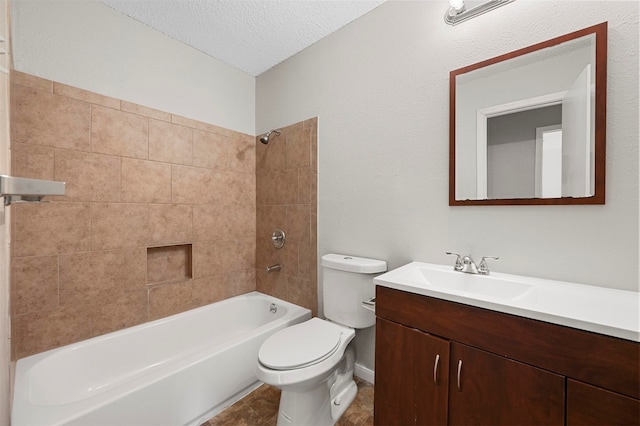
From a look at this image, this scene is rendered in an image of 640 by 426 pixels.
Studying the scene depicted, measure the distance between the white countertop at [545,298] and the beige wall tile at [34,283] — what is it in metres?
1.80

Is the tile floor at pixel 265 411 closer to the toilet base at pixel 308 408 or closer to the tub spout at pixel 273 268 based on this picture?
the toilet base at pixel 308 408

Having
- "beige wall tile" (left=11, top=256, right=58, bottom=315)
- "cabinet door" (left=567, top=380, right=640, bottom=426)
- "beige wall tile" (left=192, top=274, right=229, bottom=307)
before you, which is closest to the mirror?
"cabinet door" (left=567, top=380, right=640, bottom=426)

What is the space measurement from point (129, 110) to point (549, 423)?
8.41 feet

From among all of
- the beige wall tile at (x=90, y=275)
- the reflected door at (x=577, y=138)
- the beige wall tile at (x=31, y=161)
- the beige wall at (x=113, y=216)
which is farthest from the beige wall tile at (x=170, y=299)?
the reflected door at (x=577, y=138)

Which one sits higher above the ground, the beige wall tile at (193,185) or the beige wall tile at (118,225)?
the beige wall tile at (193,185)

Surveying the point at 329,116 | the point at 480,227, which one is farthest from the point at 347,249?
the point at 329,116

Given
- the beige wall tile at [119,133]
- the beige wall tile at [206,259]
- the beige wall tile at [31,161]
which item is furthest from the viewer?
the beige wall tile at [206,259]

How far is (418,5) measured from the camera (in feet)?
4.92

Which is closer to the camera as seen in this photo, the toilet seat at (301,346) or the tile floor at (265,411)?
the toilet seat at (301,346)

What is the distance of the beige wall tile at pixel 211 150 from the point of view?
2113 mm

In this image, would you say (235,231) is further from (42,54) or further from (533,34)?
(533,34)

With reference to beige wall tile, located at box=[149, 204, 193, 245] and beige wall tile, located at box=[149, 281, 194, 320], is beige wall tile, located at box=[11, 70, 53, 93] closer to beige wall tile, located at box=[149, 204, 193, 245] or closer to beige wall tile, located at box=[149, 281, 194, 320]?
beige wall tile, located at box=[149, 204, 193, 245]

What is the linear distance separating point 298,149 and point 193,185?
877 mm

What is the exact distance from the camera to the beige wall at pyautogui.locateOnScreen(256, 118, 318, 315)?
6.77 ft
